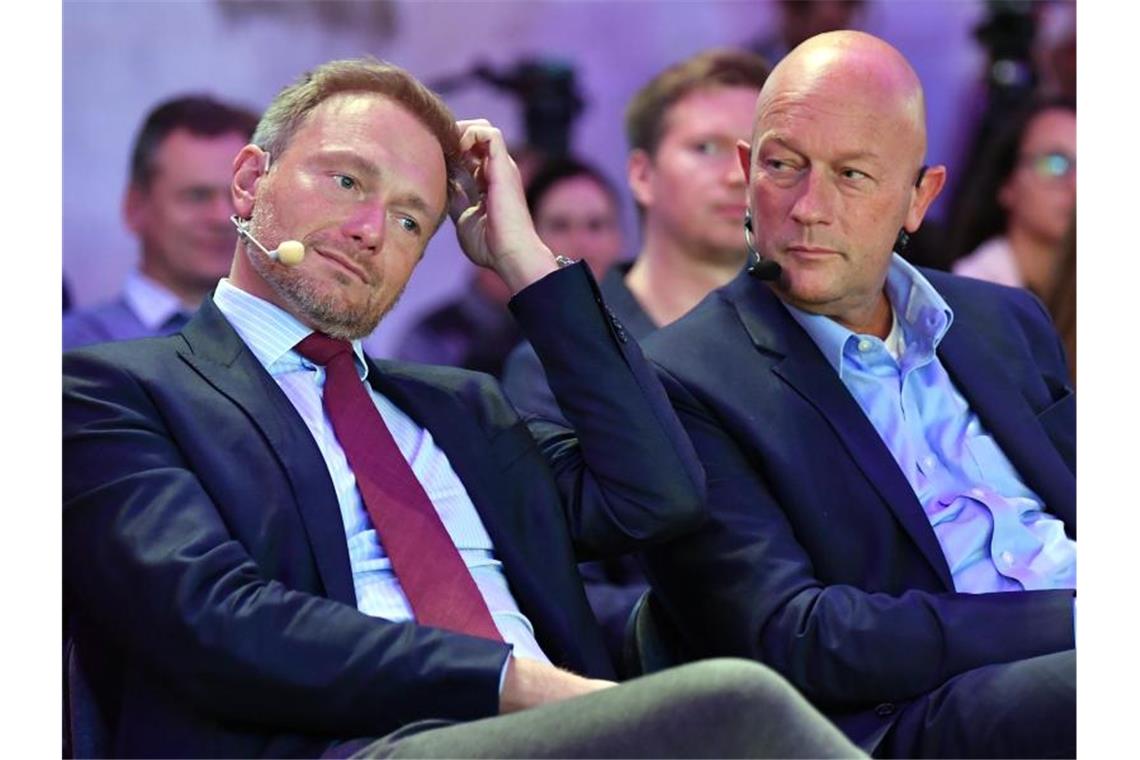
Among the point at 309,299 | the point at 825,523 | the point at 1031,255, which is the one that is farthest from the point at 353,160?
the point at 1031,255

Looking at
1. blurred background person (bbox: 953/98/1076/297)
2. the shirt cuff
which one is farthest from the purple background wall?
the shirt cuff

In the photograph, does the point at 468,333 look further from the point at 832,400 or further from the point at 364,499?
the point at 364,499

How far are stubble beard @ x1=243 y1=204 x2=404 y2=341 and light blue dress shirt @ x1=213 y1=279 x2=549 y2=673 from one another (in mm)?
24

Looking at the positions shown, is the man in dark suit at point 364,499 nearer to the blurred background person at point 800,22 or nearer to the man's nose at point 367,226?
the man's nose at point 367,226

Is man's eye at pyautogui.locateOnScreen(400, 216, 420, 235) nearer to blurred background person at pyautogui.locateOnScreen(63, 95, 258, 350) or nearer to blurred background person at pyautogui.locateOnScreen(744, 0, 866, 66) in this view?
blurred background person at pyautogui.locateOnScreen(63, 95, 258, 350)

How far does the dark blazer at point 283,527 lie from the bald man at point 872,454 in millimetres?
141

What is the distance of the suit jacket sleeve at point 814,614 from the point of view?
8.60 ft

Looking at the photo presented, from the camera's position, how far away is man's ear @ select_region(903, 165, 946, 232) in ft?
10.2

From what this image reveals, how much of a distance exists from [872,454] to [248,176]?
0.98 meters

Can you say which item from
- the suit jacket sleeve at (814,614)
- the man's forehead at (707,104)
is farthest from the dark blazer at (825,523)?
the man's forehead at (707,104)

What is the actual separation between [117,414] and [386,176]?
0.53 m

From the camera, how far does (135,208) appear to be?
439 cm
